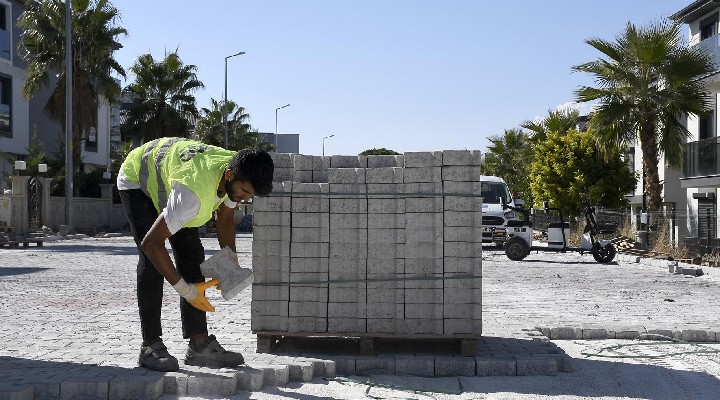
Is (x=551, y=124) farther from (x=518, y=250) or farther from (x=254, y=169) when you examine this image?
(x=254, y=169)

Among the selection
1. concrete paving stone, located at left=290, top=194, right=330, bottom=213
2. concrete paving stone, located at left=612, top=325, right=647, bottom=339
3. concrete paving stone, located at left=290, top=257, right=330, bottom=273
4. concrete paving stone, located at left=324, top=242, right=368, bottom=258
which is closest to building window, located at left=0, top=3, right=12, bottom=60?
concrete paving stone, located at left=290, top=194, right=330, bottom=213

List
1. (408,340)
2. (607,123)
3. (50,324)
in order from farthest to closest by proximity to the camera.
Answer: (607,123) < (50,324) < (408,340)

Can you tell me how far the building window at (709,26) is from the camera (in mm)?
29234

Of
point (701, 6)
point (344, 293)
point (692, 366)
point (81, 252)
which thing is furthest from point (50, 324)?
point (701, 6)

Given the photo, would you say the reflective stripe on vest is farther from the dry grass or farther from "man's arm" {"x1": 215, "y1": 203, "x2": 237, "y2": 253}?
the dry grass

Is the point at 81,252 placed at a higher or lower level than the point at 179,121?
lower

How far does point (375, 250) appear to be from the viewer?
22.0ft

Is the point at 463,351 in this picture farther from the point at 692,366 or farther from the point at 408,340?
the point at 692,366

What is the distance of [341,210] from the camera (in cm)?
674

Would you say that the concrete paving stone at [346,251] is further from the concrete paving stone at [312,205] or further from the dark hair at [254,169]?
the dark hair at [254,169]

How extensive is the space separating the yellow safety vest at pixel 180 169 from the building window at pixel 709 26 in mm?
26965

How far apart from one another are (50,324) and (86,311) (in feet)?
3.82

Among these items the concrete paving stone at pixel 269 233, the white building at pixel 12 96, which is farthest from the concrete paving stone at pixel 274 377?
the white building at pixel 12 96

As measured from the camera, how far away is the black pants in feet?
19.5
